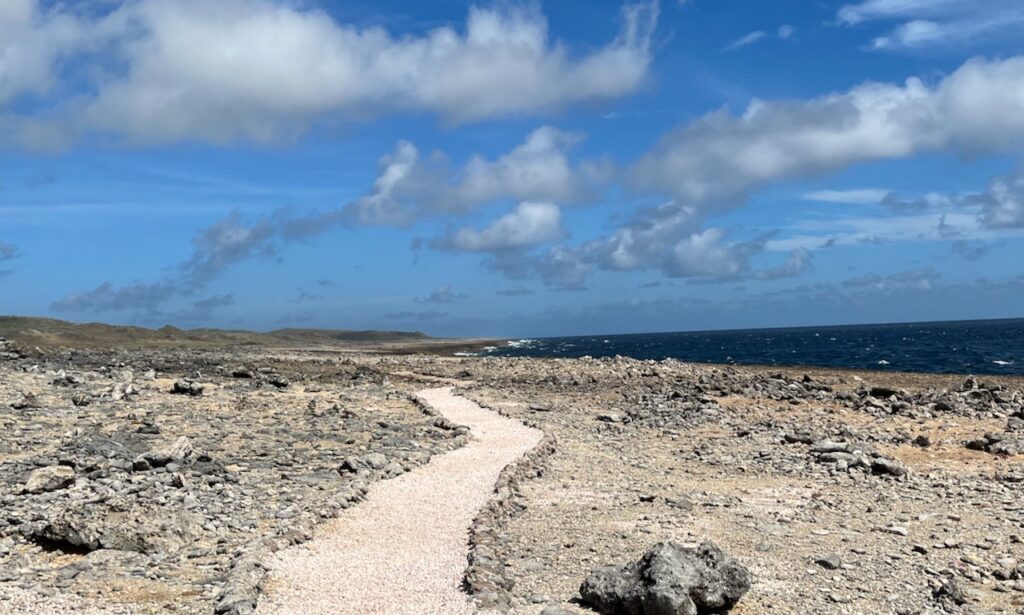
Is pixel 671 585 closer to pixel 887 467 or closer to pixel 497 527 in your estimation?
pixel 497 527

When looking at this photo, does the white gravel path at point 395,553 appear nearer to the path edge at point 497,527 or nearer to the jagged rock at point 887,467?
the path edge at point 497,527

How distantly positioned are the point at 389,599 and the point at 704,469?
35.8ft

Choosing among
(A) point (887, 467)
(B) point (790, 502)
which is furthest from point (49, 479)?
(A) point (887, 467)

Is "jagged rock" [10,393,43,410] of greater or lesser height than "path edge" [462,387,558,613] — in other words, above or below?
above

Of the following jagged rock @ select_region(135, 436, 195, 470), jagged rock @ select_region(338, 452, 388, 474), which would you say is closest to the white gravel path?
jagged rock @ select_region(338, 452, 388, 474)

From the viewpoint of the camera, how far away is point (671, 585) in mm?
9703

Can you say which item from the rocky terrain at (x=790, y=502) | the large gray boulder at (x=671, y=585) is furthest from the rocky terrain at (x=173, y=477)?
the large gray boulder at (x=671, y=585)

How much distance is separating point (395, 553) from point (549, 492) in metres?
5.11

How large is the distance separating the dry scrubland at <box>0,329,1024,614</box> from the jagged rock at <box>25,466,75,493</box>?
38mm

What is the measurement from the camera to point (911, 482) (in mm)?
17281

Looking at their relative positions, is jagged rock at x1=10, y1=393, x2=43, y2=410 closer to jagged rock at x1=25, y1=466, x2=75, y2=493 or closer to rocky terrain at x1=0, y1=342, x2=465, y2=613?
rocky terrain at x1=0, y1=342, x2=465, y2=613

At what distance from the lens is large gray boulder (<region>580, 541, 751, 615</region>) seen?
9.66 metres

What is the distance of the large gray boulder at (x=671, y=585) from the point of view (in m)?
9.66

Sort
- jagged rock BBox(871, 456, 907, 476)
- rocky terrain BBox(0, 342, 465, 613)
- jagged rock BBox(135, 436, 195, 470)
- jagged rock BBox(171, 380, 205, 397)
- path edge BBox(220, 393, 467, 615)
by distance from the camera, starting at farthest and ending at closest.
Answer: jagged rock BBox(171, 380, 205, 397) < jagged rock BBox(871, 456, 907, 476) < jagged rock BBox(135, 436, 195, 470) < rocky terrain BBox(0, 342, 465, 613) < path edge BBox(220, 393, 467, 615)
